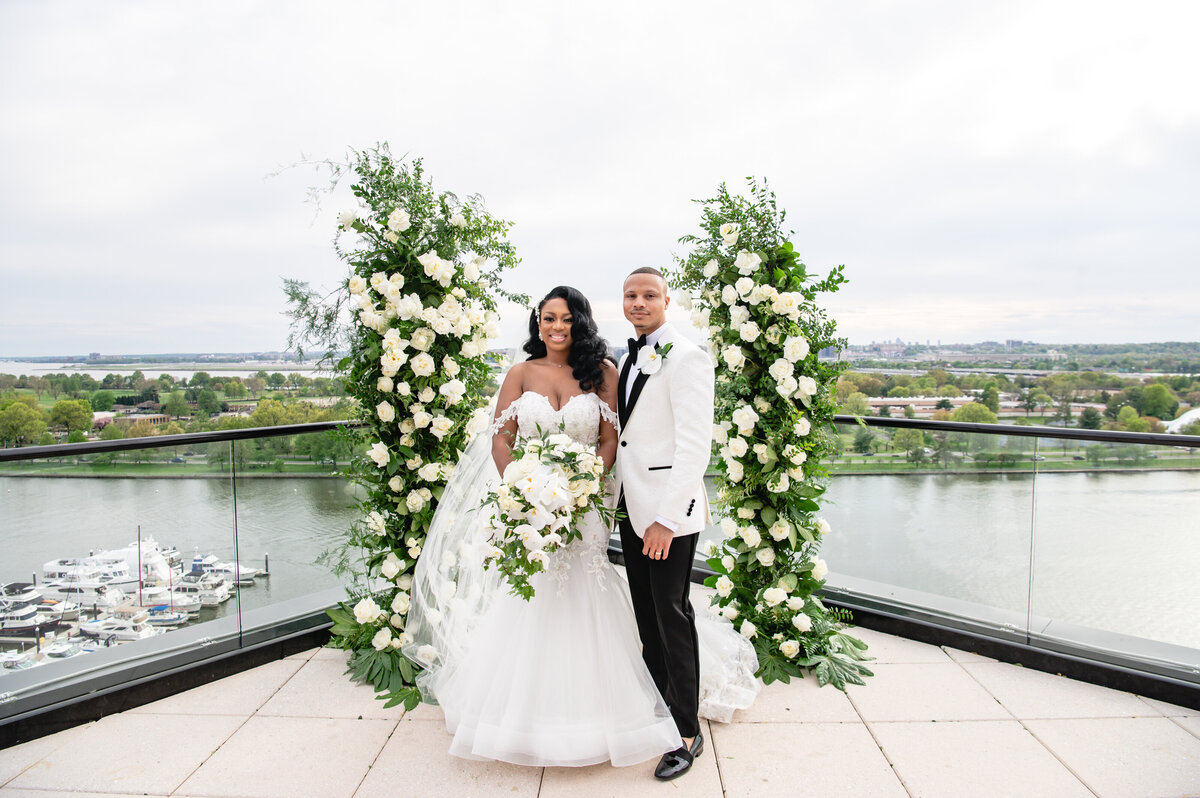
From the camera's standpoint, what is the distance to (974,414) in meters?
3.50

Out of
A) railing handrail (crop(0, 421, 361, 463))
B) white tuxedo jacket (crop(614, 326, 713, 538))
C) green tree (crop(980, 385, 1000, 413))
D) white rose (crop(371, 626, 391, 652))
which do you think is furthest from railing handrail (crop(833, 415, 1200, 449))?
railing handrail (crop(0, 421, 361, 463))

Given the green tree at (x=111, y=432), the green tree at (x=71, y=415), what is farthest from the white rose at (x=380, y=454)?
the green tree at (x=71, y=415)

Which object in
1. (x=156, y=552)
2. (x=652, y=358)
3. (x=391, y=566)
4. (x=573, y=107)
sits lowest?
(x=391, y=566)

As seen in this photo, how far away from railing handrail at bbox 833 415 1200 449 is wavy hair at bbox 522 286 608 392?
1.89 metres

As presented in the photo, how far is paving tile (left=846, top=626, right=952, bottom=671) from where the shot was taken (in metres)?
3.15

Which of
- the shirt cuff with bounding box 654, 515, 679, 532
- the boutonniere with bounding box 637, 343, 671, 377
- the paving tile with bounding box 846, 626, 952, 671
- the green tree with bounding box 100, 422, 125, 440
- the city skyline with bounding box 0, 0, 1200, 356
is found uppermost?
the city skyline with bounding box 0, 0, 1200, 356

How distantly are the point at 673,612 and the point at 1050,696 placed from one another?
2023mm

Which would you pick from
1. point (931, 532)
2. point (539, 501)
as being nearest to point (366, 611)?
point (539, 501)

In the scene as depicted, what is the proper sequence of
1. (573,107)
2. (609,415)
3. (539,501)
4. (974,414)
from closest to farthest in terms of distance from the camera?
(539,501)
(609,415)
(974,414)
(573,107)

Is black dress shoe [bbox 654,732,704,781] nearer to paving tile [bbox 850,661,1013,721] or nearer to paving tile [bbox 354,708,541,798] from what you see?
paving tile [bbox 354,708,541,798]

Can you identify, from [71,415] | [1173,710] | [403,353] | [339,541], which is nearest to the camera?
[1173,710]

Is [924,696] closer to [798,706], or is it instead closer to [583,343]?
[798,706]

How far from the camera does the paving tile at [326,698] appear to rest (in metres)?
2.65

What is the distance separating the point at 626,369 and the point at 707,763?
158cm
